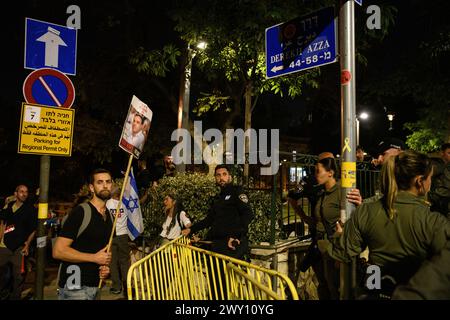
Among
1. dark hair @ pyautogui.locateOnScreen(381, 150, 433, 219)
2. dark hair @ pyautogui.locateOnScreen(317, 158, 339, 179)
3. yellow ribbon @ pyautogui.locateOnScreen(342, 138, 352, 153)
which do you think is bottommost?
dark hair @ pyautogui.locateOnScreen(381, 150, 433, 219)

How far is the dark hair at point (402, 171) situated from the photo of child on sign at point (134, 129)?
323 centimetres

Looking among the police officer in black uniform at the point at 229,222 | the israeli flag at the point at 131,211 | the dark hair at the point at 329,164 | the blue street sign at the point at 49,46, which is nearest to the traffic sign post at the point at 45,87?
the blue street sign at the point at 49,46

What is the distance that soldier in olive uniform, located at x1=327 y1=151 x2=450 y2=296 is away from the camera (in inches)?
96.7

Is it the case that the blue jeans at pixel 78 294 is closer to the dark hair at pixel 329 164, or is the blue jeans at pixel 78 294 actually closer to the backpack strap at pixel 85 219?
the backpack strap at pixel 85 219

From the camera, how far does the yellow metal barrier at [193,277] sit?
293cm

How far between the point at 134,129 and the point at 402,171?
343 cm

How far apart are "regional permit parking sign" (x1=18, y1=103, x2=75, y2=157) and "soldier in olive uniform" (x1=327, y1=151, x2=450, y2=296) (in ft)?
12.1

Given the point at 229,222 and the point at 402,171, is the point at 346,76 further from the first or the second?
the point at 229,222

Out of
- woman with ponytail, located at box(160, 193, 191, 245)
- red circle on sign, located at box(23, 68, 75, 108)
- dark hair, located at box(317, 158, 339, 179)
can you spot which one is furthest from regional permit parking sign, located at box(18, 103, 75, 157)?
dark hair, located at box(317, 158, 339, 179)

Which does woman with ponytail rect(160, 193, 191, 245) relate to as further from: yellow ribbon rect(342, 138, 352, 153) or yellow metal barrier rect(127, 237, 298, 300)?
yellow ribbon rect(342, 138, 352, 153)

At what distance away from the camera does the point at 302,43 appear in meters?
4.21

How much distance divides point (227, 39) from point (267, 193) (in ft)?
9.79

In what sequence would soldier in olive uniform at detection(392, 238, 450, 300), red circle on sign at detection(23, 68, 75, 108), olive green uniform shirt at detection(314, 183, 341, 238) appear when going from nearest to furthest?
soldier in olive uniform at detection(392, 238, 450, 300) → olive green uniform shirt at detection(314, 183, 341, 238) → red circle on sign at detection(23, 68, 75, 108)
